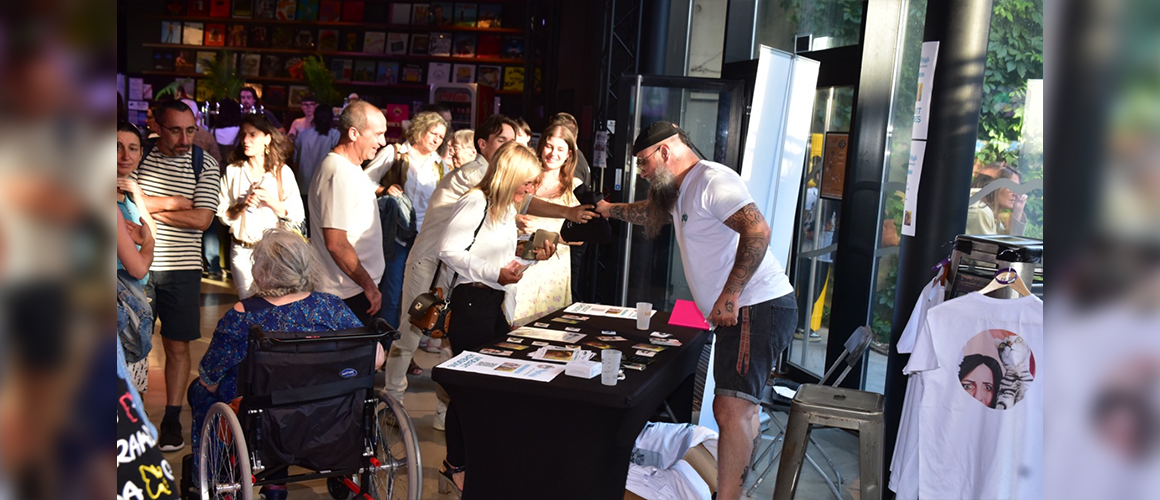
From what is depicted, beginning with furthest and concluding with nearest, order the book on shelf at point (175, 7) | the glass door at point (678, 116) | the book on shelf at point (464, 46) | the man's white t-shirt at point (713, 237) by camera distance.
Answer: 1. the book on shelf at point (175, 7)
2. the book on shelf at point (464, 46)
3. the glass door at point (678, 116)
4. the man's white t-shirt at point (713, 237)

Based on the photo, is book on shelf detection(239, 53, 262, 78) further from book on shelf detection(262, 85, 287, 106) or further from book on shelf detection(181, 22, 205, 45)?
book on shelf detection(181, 22, 205, 45)

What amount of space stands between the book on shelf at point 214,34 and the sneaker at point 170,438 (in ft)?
30.2

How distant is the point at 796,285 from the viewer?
5.78m

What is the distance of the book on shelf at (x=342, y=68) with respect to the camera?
11664 mm

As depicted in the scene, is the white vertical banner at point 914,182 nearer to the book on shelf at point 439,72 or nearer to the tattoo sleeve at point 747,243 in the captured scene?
the tattoo sleeve at point 747,243

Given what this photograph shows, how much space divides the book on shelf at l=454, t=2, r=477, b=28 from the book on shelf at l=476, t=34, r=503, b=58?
9.4 inches

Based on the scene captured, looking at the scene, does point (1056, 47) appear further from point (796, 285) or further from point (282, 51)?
point (282, 51)

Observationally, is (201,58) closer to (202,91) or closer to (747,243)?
(202,91)

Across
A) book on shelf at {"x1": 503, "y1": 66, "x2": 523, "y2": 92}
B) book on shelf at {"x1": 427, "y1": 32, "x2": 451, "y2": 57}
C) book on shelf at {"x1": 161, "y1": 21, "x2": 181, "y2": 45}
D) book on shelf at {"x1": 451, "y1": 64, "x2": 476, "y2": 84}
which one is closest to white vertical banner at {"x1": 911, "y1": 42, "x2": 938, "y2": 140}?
book on shelf at {"x1": 503, "y1": 66, "x2": 523, "y2": 92}

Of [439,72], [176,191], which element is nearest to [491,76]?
[439,72]

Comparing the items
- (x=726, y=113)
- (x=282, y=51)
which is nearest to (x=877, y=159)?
(x=726, y=113)

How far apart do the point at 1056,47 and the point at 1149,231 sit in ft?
0.20

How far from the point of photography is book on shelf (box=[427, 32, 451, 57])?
451 inches

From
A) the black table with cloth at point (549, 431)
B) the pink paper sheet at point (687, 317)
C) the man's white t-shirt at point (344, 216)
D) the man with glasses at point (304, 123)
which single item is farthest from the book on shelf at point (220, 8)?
the black table with cloth at point (549, 431)
